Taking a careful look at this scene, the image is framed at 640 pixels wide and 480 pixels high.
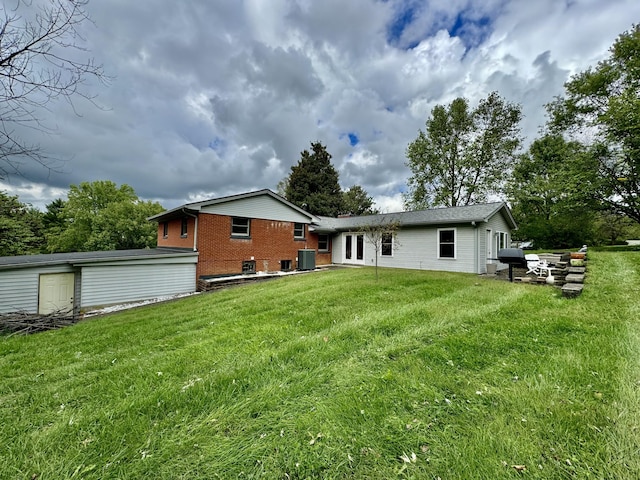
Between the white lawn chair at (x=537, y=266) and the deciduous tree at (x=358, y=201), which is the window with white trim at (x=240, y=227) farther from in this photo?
the deciduous tree at (x=358, y=201)

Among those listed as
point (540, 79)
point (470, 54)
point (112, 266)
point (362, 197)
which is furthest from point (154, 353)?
point (362, 197)

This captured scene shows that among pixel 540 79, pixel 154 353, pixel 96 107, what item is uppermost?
pixel 540 79

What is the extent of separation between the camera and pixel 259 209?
14195 mm

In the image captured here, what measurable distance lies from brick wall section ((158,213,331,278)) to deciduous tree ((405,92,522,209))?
598 inches

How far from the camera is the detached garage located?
8.78m

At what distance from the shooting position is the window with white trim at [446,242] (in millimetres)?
12750

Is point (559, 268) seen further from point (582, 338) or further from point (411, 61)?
point (411, 61)

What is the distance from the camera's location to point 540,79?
18797 millimetres

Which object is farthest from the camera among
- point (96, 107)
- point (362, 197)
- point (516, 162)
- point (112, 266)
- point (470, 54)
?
point (362, 197)

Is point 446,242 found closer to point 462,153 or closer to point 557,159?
point 462,153

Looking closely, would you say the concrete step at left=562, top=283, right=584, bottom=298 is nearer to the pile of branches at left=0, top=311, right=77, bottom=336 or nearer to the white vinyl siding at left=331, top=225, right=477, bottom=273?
the white vinyl siding at left=331, top=225, right=477, bottom=273

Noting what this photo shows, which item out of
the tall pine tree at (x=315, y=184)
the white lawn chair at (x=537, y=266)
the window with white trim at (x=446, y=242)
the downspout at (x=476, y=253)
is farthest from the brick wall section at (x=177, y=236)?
the tall pine tree at (x=315, y=184)

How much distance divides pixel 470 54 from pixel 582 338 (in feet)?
46.7

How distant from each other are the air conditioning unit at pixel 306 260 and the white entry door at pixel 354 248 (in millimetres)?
2630
